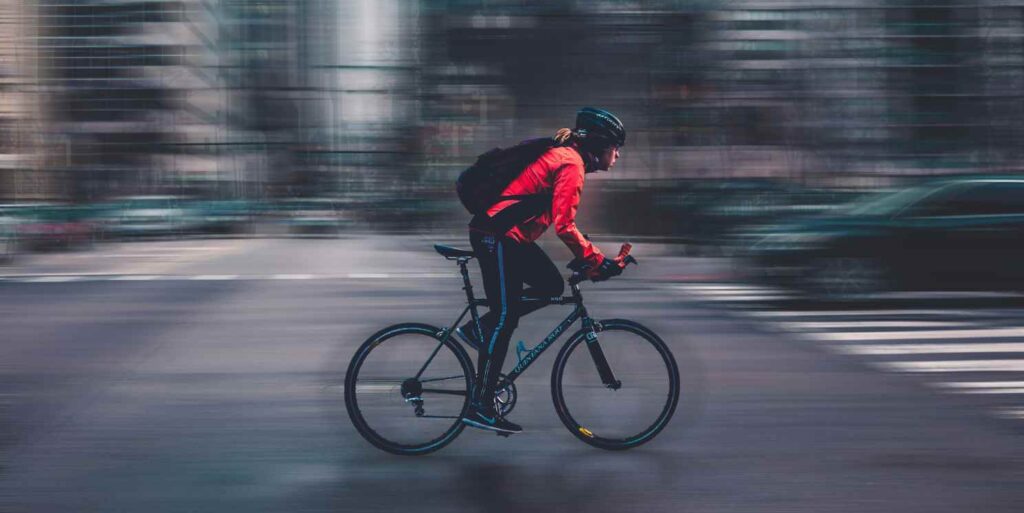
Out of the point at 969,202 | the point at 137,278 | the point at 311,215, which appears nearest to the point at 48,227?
the point at 137,278

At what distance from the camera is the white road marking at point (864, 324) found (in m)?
11.6

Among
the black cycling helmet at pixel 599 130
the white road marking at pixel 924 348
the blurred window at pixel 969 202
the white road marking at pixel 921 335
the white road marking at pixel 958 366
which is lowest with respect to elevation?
the white road marking at pixel 958 366

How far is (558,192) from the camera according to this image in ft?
19.0

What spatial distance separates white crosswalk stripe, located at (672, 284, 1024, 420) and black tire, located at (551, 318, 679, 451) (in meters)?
2.40

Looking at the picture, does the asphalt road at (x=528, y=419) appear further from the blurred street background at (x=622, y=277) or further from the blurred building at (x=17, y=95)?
the blurred building at (x=17, y=95)

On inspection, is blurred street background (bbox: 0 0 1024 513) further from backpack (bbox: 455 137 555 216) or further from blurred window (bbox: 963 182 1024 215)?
backpack (bbox: 455 137 555 216)

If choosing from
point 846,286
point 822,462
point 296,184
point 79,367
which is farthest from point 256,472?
point 296,184

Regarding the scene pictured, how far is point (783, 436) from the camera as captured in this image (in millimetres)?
6703

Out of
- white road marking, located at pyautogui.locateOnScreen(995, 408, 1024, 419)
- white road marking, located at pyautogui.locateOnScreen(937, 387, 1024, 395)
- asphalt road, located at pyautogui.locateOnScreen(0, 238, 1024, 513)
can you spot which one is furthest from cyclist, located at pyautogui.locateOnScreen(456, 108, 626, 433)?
white road marking, located at pyautogui.locateOnScreen(937, 387, 1024, 395)

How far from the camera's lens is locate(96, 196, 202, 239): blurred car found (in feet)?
129

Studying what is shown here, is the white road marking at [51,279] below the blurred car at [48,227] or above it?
below

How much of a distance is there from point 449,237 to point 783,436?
29706mm

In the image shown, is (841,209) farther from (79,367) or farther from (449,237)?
(449,237)

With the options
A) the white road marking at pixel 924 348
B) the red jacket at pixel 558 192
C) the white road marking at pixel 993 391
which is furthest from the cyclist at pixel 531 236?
the white road marking at pixel 924 348
